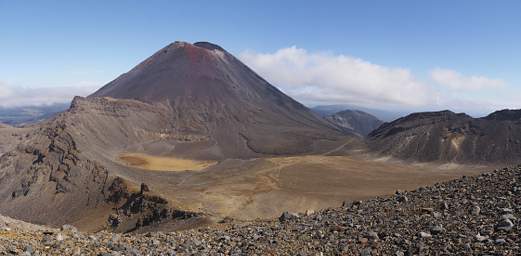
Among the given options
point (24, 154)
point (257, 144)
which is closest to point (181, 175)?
point (24, 154)

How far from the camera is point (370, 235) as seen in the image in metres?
11.6

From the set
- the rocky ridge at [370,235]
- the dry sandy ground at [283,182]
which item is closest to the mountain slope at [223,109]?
the dry sandy ground at [283,182]

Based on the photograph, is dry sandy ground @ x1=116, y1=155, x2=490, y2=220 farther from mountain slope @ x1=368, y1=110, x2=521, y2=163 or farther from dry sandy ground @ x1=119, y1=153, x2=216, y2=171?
mountain slope @ x1=368, y1=110, x2=521, y2=163

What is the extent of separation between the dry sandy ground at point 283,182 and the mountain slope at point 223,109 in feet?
83.9

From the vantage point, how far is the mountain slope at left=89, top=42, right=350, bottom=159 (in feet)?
417

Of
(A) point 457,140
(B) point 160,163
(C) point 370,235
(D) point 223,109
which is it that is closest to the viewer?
(C) point 370,235

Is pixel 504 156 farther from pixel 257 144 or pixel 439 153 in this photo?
pixel 257 144

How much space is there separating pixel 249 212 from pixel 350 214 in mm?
36405

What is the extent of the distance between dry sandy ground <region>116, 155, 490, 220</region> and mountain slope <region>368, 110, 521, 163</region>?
6.16m

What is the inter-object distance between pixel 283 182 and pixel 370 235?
58.7m

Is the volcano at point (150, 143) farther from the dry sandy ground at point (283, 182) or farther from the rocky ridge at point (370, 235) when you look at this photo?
the rocky ridge at point (370, 235)

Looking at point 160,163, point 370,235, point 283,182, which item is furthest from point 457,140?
point 370,235

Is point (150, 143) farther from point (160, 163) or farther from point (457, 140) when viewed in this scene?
point (457, 140)

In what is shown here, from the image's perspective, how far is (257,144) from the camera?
128m
